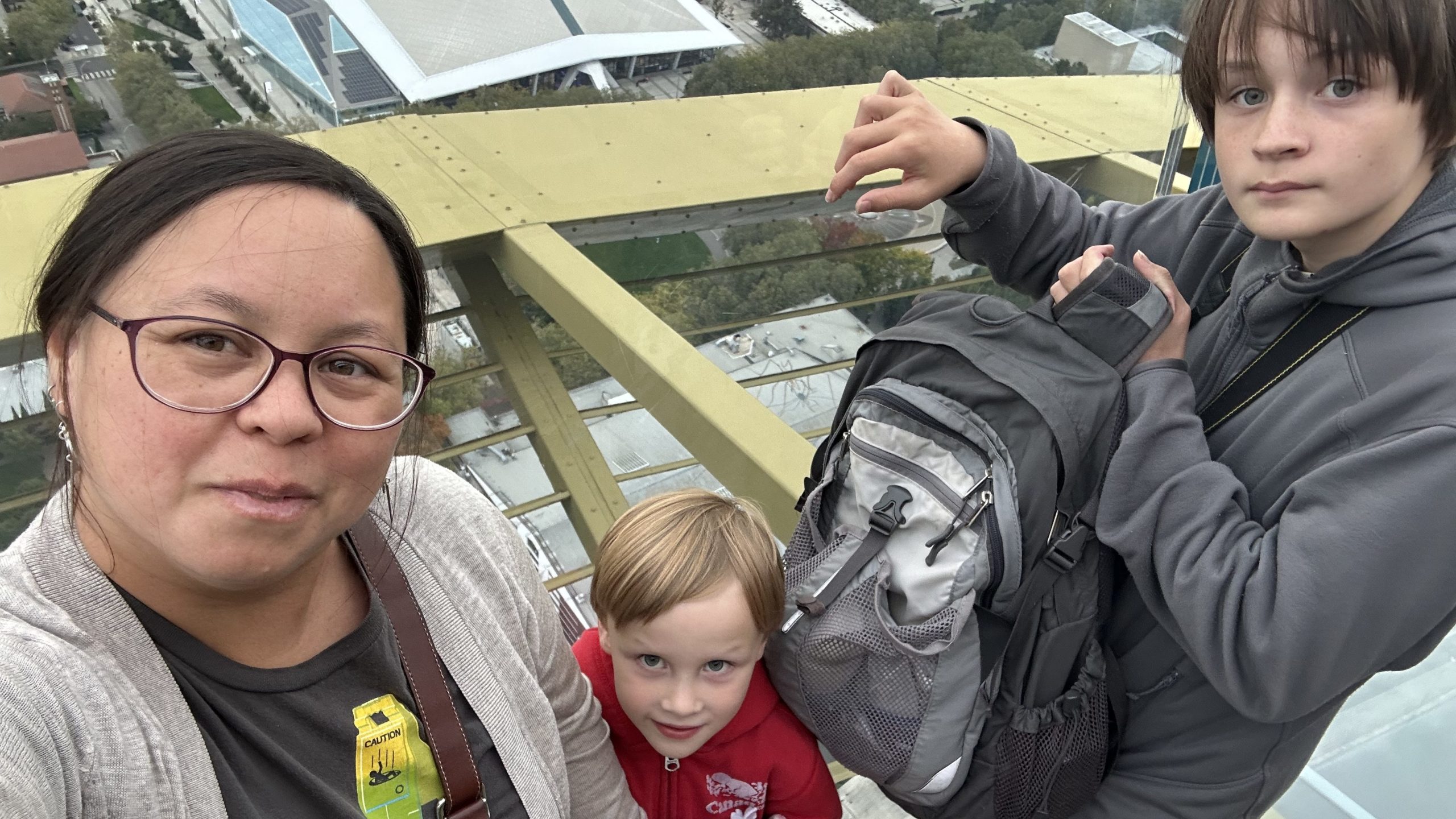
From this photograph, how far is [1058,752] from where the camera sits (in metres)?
1.18

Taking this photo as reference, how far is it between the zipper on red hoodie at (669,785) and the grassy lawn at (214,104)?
1668mm

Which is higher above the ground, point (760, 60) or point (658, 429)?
point (760, 60)

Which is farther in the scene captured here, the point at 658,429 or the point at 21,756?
the point at 658,429

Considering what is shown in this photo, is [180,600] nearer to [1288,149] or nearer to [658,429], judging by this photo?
[1288,149]

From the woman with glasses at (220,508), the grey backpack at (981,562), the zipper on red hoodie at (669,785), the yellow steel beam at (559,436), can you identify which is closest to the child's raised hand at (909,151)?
the grey backpack at (981,562)

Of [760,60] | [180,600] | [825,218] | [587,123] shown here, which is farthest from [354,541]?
[760,60]

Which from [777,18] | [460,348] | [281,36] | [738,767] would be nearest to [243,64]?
[281,36]

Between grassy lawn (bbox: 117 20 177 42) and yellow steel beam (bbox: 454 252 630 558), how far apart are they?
1.18 meters

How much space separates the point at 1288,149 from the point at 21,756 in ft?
4.07

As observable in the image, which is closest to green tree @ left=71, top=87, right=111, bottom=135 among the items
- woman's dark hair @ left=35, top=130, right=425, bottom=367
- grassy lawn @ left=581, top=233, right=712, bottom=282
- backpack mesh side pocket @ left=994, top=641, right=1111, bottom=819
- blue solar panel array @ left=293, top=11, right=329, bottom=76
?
blue solar panel array @ left=293, top=11, right=329, bottom=76

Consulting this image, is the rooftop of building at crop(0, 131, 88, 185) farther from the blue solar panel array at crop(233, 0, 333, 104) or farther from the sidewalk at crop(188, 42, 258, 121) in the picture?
the blue solar panel array at crop(233, 0, 333, 104)

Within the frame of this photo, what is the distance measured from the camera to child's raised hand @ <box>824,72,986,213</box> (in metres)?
1.31

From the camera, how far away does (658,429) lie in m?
2.21

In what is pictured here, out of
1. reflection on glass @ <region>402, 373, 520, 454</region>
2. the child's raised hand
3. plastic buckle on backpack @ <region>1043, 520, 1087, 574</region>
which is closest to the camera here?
plastic buckle on backpack @ <region>1043, 520, 1087, 574</region>
